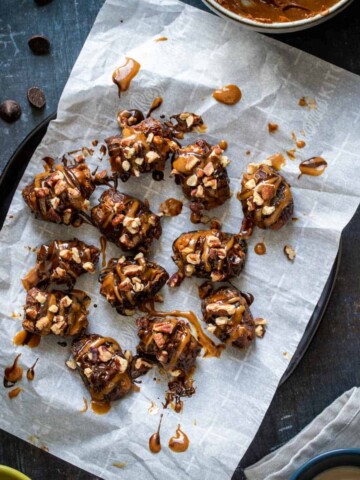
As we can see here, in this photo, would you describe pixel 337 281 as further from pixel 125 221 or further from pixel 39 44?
pixel 39 44

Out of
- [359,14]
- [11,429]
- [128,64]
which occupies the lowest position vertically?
[11,429]

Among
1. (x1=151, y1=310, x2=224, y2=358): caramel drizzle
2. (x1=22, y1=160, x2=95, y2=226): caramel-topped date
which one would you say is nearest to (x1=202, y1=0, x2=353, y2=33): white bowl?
(x1=22, y1=160, x2=95, y2=226): caramel-topped date

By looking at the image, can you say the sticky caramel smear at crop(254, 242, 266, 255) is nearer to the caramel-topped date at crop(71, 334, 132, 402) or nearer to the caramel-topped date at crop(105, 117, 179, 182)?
the caramel-topped date at crop(105, 117, 179, 182)

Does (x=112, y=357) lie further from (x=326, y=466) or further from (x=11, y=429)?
(x=326, y=466)

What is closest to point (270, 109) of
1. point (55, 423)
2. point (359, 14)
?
point (359, 14)

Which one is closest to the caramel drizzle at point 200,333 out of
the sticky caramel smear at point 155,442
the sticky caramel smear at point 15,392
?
the sticky caramel smear at point 155,442

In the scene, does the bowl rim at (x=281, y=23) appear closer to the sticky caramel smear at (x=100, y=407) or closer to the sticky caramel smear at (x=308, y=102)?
the sticky caramel smear at (x=308, y=102)
